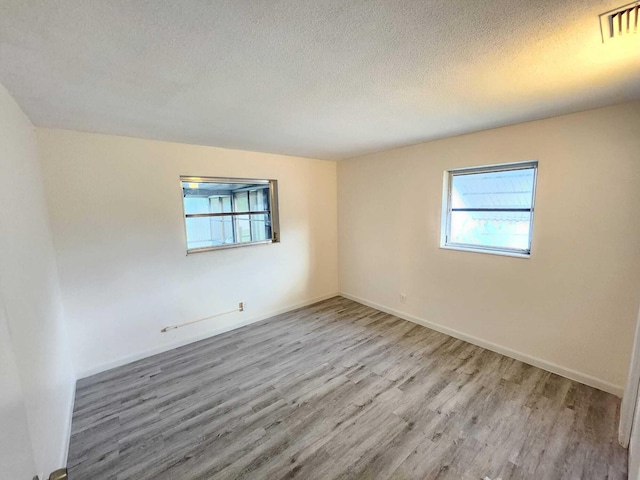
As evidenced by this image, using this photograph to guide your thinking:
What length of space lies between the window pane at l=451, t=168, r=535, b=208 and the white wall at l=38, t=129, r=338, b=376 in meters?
2.31

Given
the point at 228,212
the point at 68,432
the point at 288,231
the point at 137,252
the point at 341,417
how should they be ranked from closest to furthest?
1. the point at 68,432
2. the point at 341,417
3. the point at 137,252
4. the point at 228,212
5. the point at 288,231

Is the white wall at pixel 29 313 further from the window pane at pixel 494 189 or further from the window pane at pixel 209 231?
the window pane at pixel 494 189

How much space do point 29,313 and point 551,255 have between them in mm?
3889

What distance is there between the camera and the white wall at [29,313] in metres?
0.70

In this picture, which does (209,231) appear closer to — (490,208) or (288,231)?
(288,231)

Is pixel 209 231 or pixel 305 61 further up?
pixel 305 61

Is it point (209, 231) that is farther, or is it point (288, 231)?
point (288, 231)

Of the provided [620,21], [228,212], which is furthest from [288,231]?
[620,21]

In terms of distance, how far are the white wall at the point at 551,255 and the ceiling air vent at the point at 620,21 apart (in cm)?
133

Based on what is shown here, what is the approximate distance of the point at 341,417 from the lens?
6.82 feet

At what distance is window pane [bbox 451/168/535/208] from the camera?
8.84 feet

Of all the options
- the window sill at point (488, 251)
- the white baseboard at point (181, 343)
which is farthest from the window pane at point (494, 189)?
the white baseboard at point (181, 343)

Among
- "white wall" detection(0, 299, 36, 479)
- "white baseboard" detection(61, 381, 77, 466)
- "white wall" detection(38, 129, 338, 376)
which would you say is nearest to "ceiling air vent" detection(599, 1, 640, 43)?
"white wall" detection(0, 299, 36, 479)

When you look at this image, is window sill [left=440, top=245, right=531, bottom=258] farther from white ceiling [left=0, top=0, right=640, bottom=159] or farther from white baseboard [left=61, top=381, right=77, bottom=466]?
white baseboard [left=61, top=381, right=77, bottom=466]
